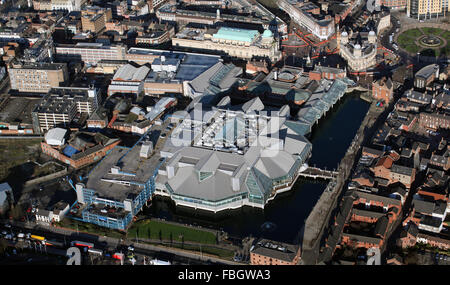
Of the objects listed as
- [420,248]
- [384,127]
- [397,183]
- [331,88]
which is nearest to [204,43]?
[331,88]

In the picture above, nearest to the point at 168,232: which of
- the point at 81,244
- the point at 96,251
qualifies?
the point at 96,251

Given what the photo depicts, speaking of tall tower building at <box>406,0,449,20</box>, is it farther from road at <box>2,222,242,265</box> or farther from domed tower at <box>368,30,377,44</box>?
road at <box>2,222,242,265</box>

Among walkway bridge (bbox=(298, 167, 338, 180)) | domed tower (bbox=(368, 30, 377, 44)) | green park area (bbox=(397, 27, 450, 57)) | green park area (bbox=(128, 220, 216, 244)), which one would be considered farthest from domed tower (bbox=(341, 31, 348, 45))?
green park area (bbox=(128, 220, 216, 244))

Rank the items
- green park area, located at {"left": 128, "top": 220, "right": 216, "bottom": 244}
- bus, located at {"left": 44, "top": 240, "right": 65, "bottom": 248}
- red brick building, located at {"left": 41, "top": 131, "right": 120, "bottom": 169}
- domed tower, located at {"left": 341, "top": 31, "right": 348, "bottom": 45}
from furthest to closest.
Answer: domed tower, located at {"left": 341, "top": 31, "right": 348, "bottom": 45} → red brick building, located at {"left": 41, "top": 131, "right": 120, "bottom": 169} → green park area, located at {"left": 128, "top": 220, "right": 216, "bottom": 244} → bus, located at {"left": 44, "top": 240, "right": 65, "bottom": 248}

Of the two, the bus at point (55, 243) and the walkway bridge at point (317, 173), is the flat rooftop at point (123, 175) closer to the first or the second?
the bus at point (55, 243)

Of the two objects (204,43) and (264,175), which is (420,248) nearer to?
(264,175)

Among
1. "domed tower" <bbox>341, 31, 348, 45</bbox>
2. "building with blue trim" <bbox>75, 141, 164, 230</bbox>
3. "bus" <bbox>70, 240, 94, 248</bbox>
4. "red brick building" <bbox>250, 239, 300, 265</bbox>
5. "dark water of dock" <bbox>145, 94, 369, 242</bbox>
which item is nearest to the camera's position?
"red brick building" <bbox>250, 239, 300, 265</bbox>
